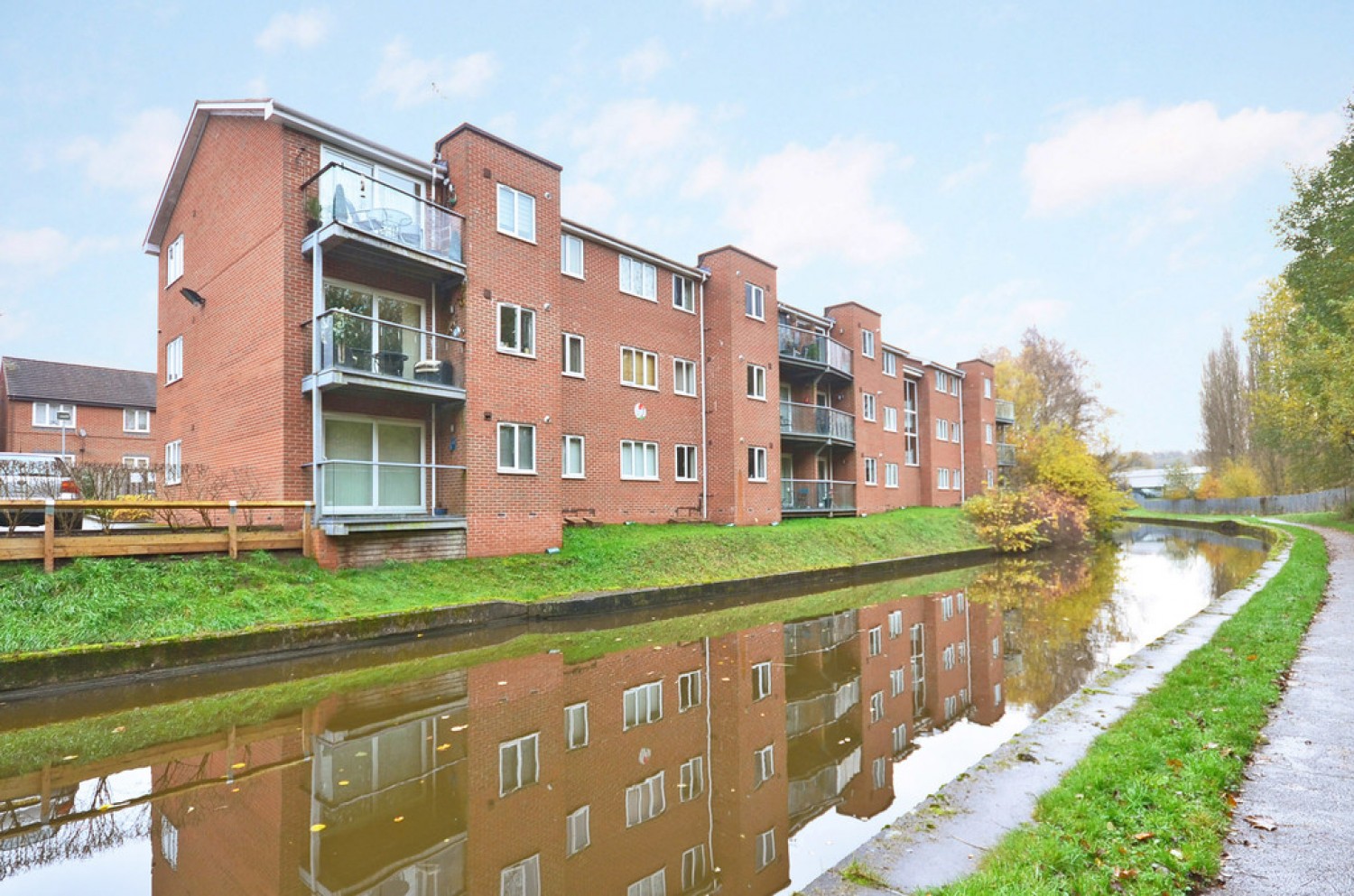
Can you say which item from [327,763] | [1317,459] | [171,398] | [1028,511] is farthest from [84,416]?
[1317,459]

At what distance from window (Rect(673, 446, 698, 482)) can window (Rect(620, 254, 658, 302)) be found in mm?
4739

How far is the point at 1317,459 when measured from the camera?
114 feet

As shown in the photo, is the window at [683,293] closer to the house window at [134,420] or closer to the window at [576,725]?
the window at [576,725]

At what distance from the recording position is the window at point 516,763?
5500 millimetres

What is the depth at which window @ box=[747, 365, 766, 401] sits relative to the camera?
2473cm

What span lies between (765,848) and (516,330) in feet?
44.4

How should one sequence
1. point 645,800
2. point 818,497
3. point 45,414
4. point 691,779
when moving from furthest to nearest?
1. point 45,414
2. point 818,497
3. point 691,779
4. point 645,800

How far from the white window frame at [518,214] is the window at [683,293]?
7116mm

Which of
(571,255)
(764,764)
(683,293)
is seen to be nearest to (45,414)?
(571,255)

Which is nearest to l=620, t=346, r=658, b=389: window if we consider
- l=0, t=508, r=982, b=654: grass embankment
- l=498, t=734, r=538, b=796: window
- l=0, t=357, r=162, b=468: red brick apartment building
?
l=0, t=508, r=982, b=654: grass embankment

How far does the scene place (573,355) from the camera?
20172 mm

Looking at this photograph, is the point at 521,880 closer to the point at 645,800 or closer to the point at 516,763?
the point at 645,800

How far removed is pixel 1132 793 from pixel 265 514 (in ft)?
47.8

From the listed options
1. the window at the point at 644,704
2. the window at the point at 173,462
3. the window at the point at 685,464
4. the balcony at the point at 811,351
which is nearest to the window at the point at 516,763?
the window at the point at 644,704
